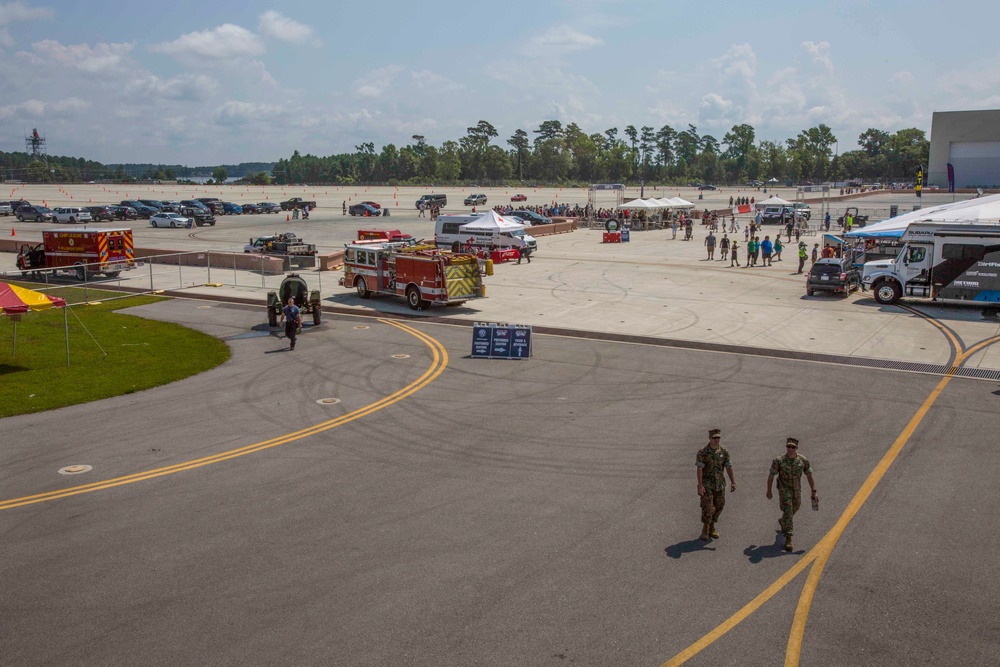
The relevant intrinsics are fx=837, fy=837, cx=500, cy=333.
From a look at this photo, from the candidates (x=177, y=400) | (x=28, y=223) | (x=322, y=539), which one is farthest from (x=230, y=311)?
(x=28, y=223)

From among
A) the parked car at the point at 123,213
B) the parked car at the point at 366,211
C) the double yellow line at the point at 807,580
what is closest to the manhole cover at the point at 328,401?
the double yellow line at the point at 807,580

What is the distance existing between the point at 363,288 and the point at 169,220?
42971 mm

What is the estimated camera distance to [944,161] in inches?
5812

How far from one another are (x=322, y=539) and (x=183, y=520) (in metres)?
2.46

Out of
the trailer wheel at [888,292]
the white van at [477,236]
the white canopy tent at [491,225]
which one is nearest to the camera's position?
the trailer wheel at [888,292]

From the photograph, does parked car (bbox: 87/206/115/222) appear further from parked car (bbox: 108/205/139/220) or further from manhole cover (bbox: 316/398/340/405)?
manhole cover (bbox: 316/398/340/405)

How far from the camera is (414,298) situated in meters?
33.2

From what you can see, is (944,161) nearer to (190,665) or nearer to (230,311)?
(230,311)

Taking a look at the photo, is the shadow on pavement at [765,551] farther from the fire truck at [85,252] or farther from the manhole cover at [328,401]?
the fire truck at [85,252]

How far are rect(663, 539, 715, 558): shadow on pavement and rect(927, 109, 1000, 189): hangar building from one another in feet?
496

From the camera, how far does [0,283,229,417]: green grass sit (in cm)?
2081

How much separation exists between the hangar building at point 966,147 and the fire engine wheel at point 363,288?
135384 mm

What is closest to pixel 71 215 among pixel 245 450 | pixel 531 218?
pixel 531 218

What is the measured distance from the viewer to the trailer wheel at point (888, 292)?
34.6 metres
